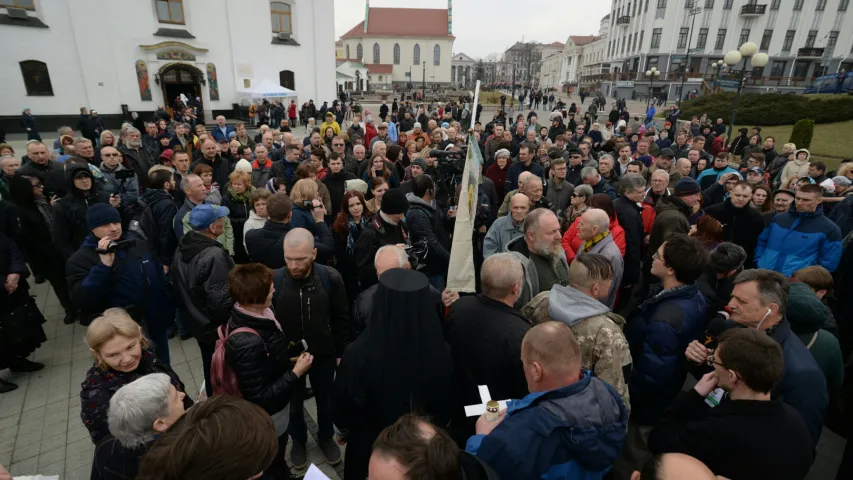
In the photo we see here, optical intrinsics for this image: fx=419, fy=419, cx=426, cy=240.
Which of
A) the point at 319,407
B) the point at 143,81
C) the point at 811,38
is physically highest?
the point at 811,38

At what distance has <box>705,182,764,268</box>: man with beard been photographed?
4.98m

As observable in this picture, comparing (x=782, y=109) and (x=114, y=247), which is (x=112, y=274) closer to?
(x=114, y=247)

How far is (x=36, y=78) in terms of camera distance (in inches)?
770

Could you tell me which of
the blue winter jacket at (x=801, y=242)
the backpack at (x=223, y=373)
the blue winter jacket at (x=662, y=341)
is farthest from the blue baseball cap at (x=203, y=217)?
the blue winter jacket at (x=801, y=242)

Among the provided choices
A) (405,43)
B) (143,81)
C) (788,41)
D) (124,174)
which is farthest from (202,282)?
(405,43)

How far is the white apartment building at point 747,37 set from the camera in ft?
152

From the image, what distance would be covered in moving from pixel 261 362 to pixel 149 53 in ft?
83.5

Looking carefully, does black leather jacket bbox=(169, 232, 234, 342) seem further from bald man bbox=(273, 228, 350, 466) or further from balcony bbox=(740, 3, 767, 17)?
balcony bbox=(740, 3, 767, 17)

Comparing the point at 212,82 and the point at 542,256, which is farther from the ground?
the point at 212,82

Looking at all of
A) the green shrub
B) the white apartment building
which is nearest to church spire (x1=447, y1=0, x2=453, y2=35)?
the white apartment building

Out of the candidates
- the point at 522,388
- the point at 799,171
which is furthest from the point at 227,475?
the point at 799,171

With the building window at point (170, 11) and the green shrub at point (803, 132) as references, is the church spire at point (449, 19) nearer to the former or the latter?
the building window at point (170, 11)

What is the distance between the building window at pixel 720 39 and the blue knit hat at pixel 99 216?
206ft

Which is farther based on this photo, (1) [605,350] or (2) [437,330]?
(1) [605,350]
